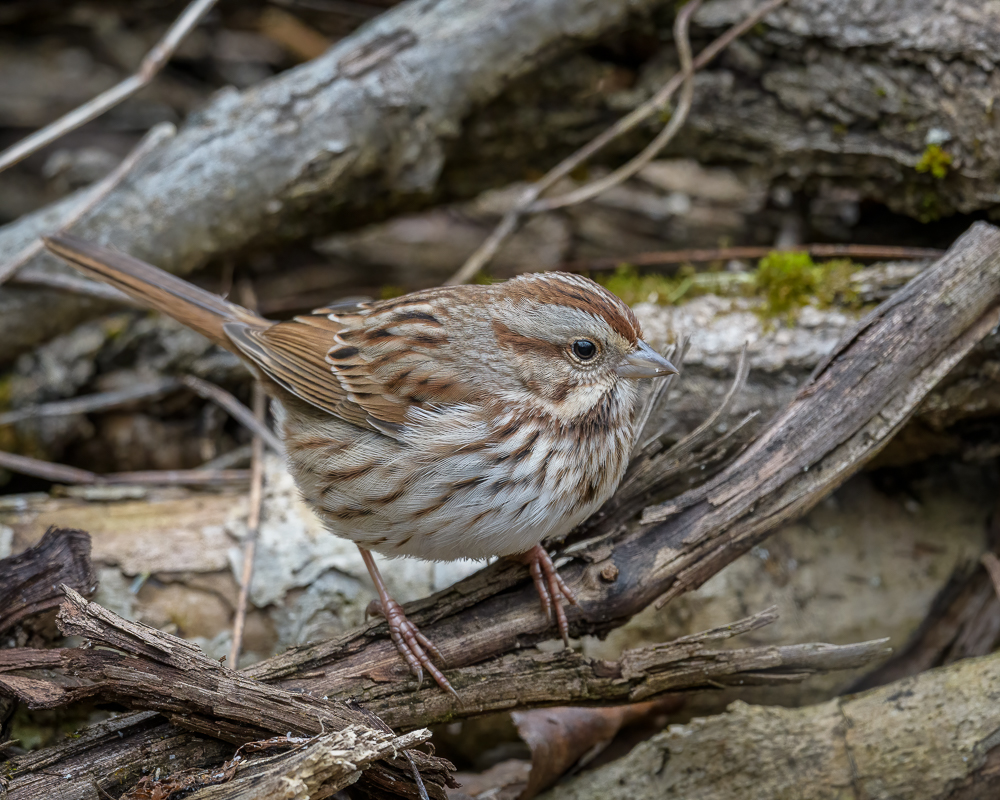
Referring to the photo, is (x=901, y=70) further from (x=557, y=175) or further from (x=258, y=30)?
(x=258, y=30)

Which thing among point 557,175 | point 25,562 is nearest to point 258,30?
point 557,175

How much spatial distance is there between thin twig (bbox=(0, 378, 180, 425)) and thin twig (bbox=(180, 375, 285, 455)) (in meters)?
0.11

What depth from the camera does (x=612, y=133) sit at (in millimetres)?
4004

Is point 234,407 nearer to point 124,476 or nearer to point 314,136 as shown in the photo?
point 124,476

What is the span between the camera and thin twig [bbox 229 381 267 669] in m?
3.07

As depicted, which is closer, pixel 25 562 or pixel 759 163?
pixel 25 562

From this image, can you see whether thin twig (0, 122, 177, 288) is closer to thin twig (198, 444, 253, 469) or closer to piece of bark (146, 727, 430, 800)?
thin twig (198, 444, 253, 469)

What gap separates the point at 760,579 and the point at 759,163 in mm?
1776

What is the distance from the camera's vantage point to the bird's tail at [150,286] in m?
3.28

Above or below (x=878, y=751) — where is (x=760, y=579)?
above

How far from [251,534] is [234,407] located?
2.45ft

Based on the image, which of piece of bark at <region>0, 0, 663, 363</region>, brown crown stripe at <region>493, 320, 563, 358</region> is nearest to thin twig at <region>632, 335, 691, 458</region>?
brown crown stripe at <region>493, 320, 563, 358</region>

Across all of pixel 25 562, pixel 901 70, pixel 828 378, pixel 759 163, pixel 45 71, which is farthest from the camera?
pixel 45 71

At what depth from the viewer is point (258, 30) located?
5.15 m
